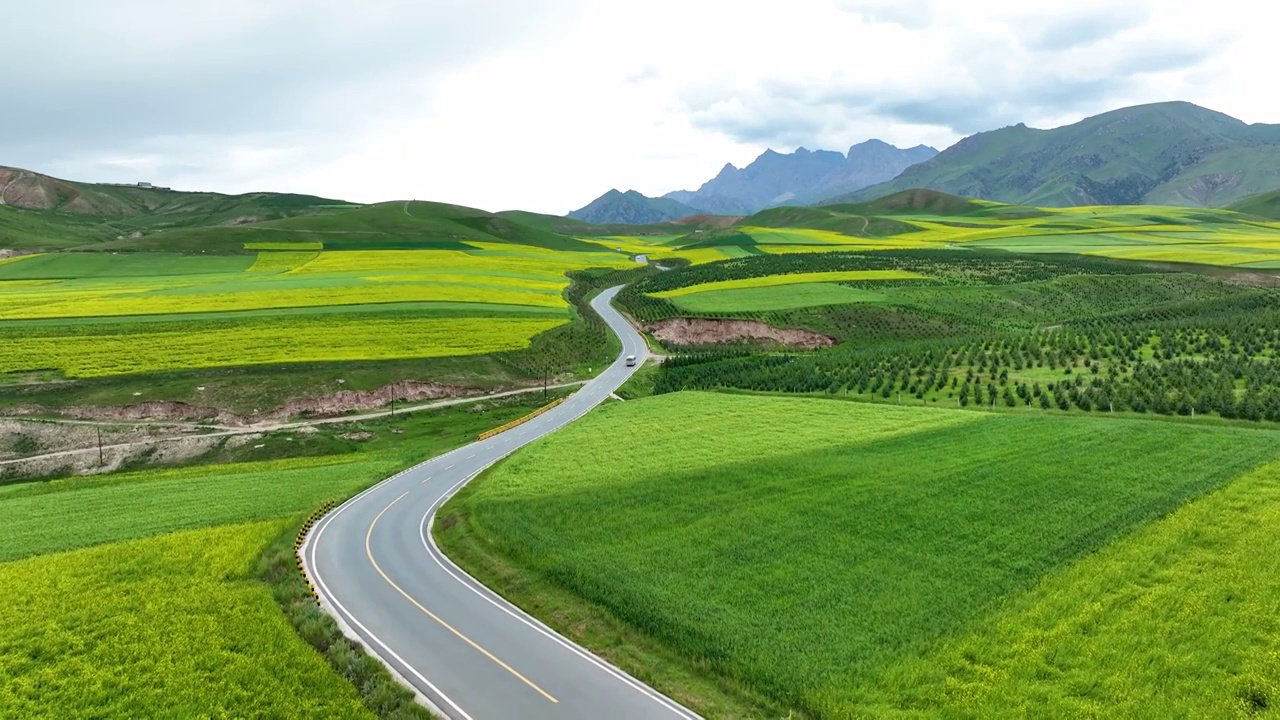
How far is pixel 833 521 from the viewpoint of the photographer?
30.0 m

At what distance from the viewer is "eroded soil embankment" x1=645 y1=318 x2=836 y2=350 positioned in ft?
298

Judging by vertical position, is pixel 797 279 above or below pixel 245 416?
above

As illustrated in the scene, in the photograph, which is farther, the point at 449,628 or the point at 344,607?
the point at 344,607

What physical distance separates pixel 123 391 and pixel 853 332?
83.6 m

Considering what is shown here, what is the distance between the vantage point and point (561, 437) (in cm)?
5044

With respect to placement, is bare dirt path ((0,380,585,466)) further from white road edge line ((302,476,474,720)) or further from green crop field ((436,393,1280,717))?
green crop field ((436,393,1280,717))

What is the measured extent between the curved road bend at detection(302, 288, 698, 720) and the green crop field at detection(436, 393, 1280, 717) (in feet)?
7.36

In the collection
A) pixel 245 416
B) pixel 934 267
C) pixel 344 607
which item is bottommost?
pixel 344 607

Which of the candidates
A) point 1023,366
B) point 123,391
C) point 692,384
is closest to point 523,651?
point 692,384

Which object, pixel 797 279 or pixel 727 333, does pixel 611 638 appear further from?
pixel 797 279

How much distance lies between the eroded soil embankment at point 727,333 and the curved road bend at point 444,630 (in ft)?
197

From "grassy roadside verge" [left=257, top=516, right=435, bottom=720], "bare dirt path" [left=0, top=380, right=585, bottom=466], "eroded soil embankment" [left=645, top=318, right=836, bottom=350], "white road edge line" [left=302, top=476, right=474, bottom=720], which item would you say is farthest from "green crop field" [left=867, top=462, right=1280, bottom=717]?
"eroded soil embankment" [left=645, top=318, right=836, bottom=350]

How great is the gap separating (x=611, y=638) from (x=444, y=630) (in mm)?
6463

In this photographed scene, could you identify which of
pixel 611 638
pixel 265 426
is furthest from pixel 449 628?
pixel 265 426
